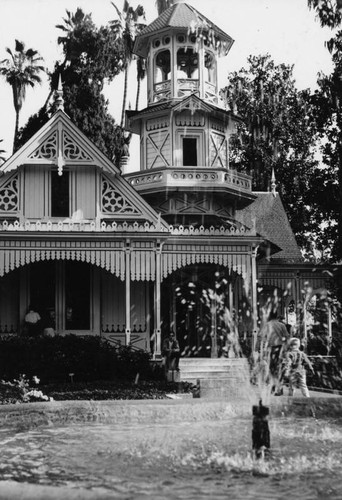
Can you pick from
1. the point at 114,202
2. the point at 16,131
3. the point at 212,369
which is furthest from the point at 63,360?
the point at 16,131

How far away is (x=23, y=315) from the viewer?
82.1 ft

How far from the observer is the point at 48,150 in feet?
82.4

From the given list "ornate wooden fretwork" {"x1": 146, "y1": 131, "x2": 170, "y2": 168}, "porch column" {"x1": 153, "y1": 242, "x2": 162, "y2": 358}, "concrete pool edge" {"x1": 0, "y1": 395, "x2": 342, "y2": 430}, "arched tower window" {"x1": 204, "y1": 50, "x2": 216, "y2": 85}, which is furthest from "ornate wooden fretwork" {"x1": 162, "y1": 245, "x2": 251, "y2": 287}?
"concrete pool edge" {"x1": 0, "y1": 395, "x2": 342, "y2": 430}

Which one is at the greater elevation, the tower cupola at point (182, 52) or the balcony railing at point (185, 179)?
the tower cupola at point (182, 52)

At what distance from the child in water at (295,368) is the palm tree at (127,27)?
128 feet

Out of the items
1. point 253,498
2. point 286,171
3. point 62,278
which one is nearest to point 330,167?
point 286,171

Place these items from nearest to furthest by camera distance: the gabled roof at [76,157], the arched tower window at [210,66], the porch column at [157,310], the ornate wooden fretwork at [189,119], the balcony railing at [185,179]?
1. the porch column at [157,310]
2. the gabled roof at [76,157]
3. the balcony railing at [185,179]
4. the ornate wooden fretwork at [189,119]
5. the arched tower window at [210,66]

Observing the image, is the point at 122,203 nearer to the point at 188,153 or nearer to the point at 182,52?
the point at 188,153

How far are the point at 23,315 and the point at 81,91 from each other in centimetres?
2110

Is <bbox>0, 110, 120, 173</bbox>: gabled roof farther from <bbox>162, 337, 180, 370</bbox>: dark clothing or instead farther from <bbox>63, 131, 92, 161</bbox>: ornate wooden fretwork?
<bbox>162, 337, 180, 370</bbox>: dark clothing

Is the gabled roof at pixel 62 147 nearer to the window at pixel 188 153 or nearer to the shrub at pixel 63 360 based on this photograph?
the window at pixel 188 153

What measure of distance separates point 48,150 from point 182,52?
29.8 ft

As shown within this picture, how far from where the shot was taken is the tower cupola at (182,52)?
30.9m

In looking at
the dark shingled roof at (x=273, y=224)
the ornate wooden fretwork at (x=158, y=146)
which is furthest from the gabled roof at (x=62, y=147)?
the dark shingled roof at (x=273, y=224)
